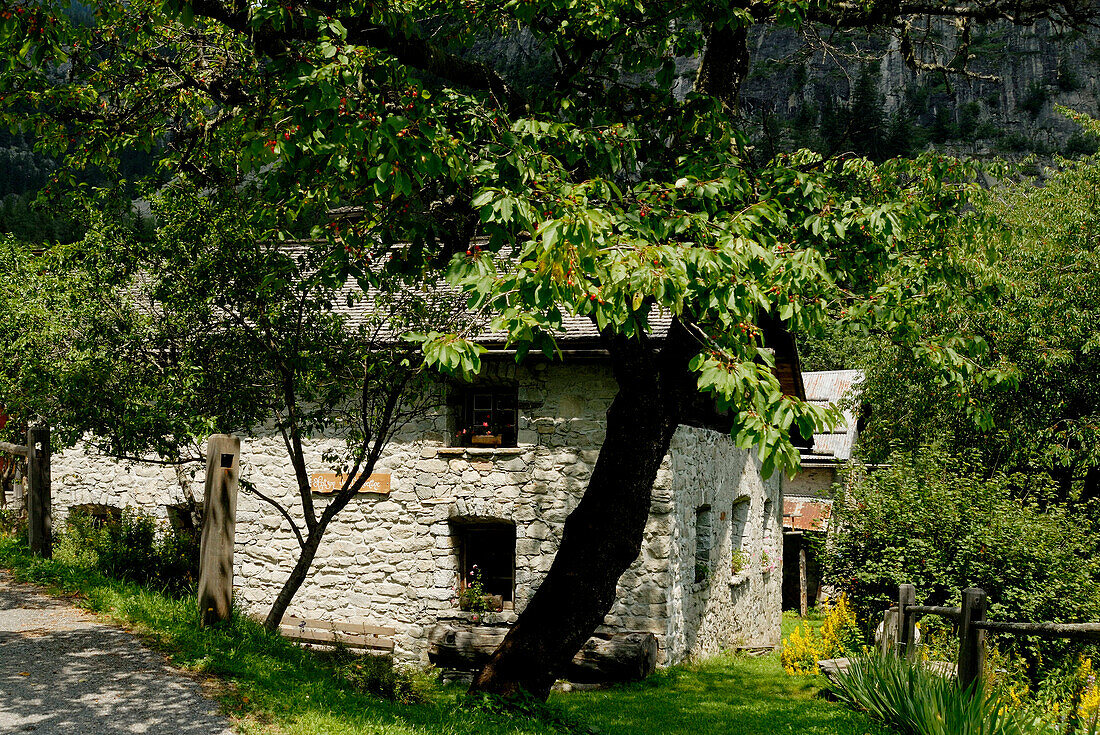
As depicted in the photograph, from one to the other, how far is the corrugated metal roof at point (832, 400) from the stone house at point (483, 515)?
1370cm

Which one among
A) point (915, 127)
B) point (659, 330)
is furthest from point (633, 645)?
point (915, 127)

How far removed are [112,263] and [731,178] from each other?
5121 mm

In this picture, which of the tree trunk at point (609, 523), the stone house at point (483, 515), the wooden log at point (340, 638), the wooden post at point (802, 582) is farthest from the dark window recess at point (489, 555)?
the wooden post at point (802, 582)

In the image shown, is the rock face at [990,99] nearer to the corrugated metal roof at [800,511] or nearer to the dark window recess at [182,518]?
the corrugated metal roof at [800,511]

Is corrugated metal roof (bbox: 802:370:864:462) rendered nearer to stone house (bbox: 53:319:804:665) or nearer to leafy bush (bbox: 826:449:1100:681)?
leafy bush (bbox: 826:449:1100:681)

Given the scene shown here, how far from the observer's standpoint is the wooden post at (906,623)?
26.8 ft

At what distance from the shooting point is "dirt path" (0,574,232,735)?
170 inches

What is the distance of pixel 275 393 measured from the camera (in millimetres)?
7703

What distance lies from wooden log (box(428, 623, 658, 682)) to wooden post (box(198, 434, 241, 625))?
4650mm

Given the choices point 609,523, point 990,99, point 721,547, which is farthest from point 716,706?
point 990,99

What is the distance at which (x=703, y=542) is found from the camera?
41.5 feet

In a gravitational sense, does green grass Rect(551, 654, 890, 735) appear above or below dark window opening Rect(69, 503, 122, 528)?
below

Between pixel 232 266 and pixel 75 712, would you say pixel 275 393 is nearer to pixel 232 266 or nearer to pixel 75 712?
Result: pixel 232 266

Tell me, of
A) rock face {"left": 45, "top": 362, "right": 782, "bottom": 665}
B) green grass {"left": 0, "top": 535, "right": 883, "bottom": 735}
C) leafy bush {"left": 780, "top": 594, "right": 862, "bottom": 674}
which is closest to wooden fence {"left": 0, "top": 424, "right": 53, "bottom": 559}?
green grass {"left": 0, "top": 535, "right": 883, "bottom": 735}
